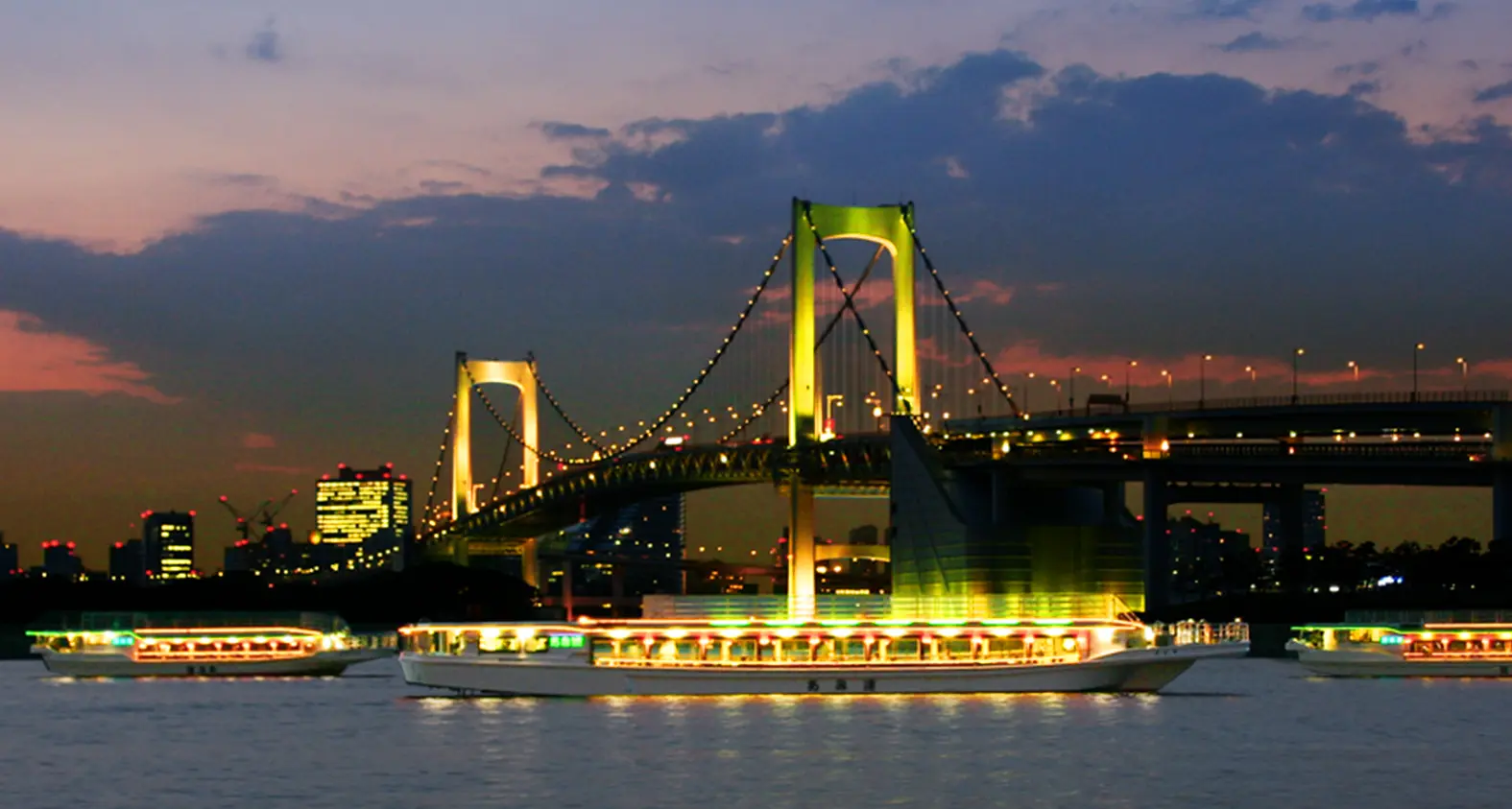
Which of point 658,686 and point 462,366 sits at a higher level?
point 462,366

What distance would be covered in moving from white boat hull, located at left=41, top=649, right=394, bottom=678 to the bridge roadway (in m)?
23.4

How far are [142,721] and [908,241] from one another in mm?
52312

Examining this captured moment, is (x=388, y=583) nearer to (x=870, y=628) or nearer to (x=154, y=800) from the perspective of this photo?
(x=870, y=628)

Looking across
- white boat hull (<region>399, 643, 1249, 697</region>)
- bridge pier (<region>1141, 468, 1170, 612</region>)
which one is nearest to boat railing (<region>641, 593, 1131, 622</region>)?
bridge pier (<region>1141, 468, 1170, 612</region>)

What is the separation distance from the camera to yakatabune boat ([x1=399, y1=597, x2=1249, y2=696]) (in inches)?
2461

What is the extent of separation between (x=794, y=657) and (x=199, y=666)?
26.4 meters

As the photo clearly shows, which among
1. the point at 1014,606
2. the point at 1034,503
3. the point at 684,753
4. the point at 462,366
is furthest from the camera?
the point at 462,366

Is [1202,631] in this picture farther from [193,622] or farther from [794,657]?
[193,622]

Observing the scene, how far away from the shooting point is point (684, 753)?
46.2 meters

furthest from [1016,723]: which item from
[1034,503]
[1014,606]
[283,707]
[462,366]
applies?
[462,366]

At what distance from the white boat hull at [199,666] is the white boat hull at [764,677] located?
1930 centimetres

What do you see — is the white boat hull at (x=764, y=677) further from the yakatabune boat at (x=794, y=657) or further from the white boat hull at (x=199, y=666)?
the white boat hull at (x=199, y=666)

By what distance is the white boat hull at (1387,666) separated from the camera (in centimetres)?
7588

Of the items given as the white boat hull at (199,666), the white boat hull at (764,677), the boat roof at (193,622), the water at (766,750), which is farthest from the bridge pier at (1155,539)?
the white boat hull at (764,677)
